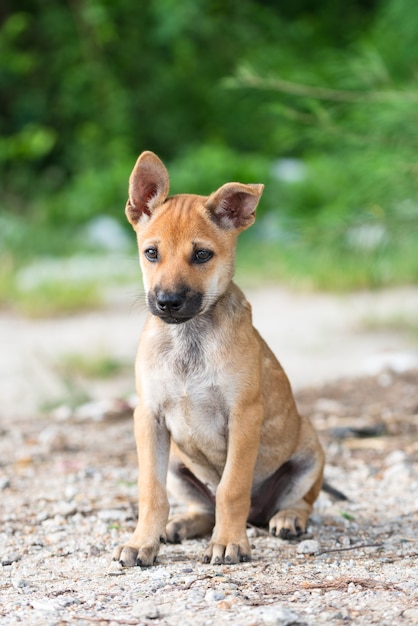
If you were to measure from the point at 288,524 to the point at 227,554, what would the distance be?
1.60 feet

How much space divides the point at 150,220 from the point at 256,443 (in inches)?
37.7

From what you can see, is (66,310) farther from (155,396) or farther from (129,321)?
(155,396)

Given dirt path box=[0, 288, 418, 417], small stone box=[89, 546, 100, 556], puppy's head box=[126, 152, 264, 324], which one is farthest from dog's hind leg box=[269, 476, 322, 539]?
dirt path box=[0, 288, 418, 417]

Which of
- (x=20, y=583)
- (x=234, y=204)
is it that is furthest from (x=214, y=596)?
(x=234, y=204)

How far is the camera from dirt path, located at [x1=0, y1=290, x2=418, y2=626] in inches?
126

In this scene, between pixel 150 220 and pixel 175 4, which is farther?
pixel 175 4

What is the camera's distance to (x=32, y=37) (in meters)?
17.2

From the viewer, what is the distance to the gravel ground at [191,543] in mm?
3160

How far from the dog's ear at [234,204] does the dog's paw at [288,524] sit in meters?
1.22

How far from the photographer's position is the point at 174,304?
3.64 meters

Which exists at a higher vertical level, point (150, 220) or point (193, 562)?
point (150, 220)

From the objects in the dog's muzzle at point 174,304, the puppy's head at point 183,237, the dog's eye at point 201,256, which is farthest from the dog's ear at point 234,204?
the dog's muzzle at point 174,304

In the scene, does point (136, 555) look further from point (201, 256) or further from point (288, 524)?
point (201, 256)

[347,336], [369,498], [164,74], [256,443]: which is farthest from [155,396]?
[164,74]
